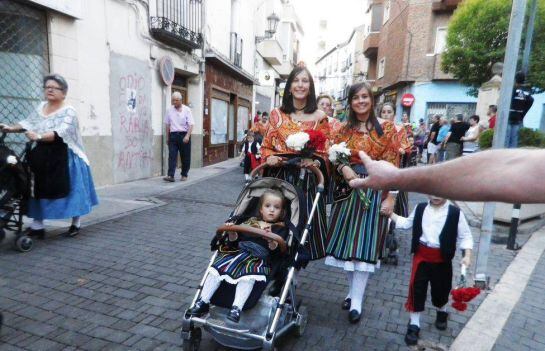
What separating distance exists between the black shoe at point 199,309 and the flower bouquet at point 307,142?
144cm

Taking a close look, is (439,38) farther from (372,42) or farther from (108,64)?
(108,64)

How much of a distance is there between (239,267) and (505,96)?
3.08 metres

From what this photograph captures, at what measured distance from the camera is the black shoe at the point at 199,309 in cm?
254

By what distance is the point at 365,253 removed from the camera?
3.18 metres

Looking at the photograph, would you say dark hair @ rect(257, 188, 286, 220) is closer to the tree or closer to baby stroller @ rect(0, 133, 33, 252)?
baby stroller @ rect(0, 133, 33, 252)

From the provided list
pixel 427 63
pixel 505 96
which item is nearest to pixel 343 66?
pixel 427 63

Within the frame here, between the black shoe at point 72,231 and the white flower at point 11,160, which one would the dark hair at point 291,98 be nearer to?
the white flower at point 11,160

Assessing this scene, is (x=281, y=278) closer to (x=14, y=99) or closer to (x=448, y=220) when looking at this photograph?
(x=448, y=220)

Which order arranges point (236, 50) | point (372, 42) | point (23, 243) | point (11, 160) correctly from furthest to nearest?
point (372, 42)
point (236, 50)
point (23, 243)
point (11, 160)

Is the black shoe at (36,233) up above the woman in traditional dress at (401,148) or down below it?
below

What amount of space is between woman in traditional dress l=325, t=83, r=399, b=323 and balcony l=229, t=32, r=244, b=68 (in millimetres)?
13104

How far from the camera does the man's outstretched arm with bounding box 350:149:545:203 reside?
1195 mm

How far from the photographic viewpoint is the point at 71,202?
4727mm

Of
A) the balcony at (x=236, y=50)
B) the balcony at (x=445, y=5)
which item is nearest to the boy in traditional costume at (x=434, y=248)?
the balcony at (x=236, y=50)
